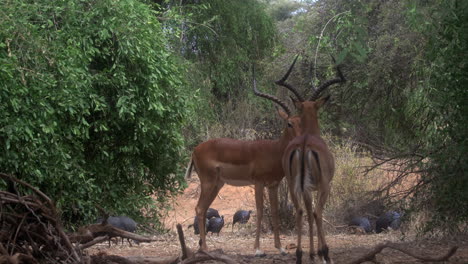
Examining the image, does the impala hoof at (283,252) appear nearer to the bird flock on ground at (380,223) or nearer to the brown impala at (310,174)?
the brown impala at (310,174)

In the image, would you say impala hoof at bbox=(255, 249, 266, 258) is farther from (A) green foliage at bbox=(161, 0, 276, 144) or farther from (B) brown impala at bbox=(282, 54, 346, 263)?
(A) green foliage at bbox=(161, 0, 276, 144)

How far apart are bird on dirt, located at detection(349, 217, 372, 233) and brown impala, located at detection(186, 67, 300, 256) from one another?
133 inches

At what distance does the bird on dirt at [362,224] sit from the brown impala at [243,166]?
11.0ft

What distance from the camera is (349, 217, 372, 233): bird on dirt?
1121 cm

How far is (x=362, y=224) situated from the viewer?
1124 cm

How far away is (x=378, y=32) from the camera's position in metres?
10.8

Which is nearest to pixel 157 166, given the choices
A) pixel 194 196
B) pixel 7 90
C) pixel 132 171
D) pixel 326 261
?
pixel 132 171

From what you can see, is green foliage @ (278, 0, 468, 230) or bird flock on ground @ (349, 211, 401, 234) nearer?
green foliage @ (278, 0, 468, 230)

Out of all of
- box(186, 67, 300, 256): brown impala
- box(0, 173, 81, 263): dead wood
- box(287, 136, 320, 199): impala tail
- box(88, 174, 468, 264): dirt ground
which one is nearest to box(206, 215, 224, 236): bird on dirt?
box(88, 174, 468, 264): dirt ground

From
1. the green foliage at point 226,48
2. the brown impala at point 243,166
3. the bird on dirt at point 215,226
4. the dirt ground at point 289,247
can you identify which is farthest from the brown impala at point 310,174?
the green foliage at point 226,48

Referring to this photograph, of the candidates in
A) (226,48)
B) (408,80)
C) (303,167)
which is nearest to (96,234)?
(303,167)

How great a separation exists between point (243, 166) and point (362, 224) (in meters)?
3.78

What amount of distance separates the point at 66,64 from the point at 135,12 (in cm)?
161

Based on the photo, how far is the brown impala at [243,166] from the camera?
26.6 ft
